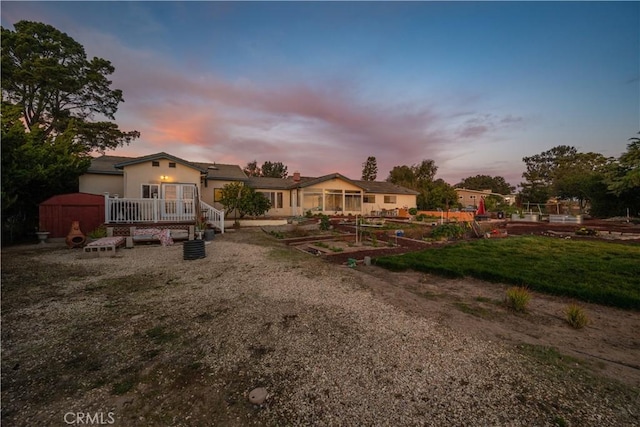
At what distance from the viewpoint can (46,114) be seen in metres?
20.1

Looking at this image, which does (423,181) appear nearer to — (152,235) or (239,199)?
(239,199)

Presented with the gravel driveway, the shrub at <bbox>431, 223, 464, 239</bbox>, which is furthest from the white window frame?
the gravel driveway

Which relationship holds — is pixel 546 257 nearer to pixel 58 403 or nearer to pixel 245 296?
pixel 245 296

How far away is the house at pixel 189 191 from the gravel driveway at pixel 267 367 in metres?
7.47

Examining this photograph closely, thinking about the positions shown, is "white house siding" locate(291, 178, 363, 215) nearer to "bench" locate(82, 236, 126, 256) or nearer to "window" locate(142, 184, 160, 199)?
"window" locate(142, 184, 160, 199)

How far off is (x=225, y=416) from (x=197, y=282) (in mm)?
4281

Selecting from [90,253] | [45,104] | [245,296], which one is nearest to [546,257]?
[245,296]

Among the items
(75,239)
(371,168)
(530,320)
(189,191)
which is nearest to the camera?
(530,320)

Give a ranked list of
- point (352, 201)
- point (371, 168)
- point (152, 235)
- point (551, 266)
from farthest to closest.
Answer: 1. point (371, 168)
2. point (352, 201)
3. point (152, 235)
4. point (551, 266)

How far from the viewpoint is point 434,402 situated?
2330mm

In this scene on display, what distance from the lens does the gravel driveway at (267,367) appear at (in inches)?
85.9

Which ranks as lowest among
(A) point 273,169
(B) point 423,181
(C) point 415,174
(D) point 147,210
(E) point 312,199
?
(D) point 147,210

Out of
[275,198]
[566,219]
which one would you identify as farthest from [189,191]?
[566,219]

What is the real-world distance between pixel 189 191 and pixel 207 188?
425cm
